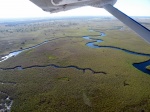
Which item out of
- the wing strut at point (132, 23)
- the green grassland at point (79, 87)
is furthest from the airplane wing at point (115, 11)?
the green grassland at point (79, 87)

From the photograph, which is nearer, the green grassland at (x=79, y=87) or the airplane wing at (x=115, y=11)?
the airplane wing at (x=115, y=11)

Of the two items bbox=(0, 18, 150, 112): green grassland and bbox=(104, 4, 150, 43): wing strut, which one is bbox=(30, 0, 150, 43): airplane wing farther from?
bbox=(0, 18, 150, 112): green grassland

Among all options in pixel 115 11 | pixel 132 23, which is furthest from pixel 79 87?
pixel 132 23

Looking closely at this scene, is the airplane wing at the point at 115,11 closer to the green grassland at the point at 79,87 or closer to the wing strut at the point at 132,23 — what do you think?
the wing strut at the point at 132,23

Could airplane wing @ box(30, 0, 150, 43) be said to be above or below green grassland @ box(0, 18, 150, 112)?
above

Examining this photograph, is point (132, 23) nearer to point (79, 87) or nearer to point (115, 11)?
point (115, 11)

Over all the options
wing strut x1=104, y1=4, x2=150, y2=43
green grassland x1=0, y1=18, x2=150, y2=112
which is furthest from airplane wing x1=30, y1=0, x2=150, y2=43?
green grassland x1=0, y1=18, x2=150, y2=112

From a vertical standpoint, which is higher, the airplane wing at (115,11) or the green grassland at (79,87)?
the airplane wing at (115,11)

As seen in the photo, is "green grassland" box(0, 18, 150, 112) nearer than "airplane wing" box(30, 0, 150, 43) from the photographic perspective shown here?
No
